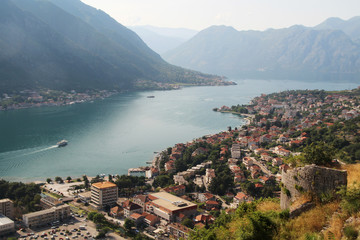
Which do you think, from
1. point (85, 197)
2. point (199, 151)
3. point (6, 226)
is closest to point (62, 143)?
point (199, 151)

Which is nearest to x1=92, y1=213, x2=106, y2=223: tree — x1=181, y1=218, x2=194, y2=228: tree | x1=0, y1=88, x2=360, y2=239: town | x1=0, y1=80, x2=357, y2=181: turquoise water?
x1=0, y1=88, x2=360, y2=239: town

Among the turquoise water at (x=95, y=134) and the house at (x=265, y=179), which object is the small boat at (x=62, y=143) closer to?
the turquoise water at (x=95, y=134)

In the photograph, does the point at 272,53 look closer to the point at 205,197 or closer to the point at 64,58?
the point at 64,58

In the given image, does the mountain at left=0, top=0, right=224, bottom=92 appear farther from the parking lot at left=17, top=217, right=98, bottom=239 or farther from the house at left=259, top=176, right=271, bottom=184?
the house at left=259, top=176, right=271, bottom=184

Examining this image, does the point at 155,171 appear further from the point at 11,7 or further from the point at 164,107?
the point at 11,7

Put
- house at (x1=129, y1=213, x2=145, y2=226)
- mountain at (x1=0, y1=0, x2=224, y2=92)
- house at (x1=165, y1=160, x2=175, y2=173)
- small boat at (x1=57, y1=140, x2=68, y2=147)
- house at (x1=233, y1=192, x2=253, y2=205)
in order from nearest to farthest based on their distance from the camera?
house at (x1=129, y1=213, x2=145, y2=226) < house at (x1=233, y1=192, x2=253, y2=205) < house at (x1=165, y1=160, x2=175, y2=173) < small boat at (x1=57, y1=140, x2=68, y2=147) < mountain at (x1=0, y1=0, x2=224, y2=92)

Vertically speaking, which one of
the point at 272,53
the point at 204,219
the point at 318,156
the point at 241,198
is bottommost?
the point at 204,219

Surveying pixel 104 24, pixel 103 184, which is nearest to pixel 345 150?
pixel 103 184
